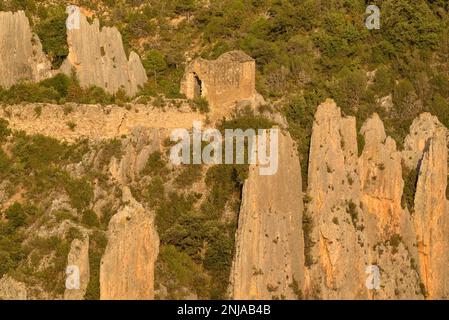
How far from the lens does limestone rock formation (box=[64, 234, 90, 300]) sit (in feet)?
156

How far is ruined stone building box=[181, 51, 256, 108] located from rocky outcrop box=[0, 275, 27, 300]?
11.8 metres

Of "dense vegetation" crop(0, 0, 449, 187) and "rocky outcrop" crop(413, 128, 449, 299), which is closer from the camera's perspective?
"rocky outcrop" crop(413, 128, 449, 299)

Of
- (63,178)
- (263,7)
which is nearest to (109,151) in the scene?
(63,178)

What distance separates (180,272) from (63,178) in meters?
6.62

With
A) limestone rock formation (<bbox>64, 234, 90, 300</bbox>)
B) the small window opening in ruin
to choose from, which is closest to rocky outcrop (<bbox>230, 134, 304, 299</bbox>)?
limestone rock formation (<bbox>64, 234, 90, 300</bbox>)

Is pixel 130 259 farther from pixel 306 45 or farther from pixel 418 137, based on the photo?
pixel 306 45

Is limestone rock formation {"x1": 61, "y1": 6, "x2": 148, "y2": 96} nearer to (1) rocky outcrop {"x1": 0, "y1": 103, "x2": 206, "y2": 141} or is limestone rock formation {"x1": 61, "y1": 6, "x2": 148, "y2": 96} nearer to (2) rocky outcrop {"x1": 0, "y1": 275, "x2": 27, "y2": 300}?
(1) rocky outcrop {"x1": 0, "y1": 103, "x2": 206, "y2": 141}

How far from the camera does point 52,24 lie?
62.5 metres

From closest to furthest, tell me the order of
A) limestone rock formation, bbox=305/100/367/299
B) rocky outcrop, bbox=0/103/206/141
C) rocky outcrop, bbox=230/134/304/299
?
rocky outcrop, bbox=230/134/304/299 → limestone rock formation, bbox=305/100/367/299 → rocky outcrop, bbox=0/103/206/141

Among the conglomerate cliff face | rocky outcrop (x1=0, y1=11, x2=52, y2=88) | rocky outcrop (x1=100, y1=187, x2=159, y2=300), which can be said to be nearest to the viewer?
rocky outcrop (x1=100, y1=187, x2=159, y2=300)

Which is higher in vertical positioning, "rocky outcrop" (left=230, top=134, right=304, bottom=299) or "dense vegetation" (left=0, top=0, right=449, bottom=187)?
"dense vegetation" (left=0, top=0, right=449, bottom=187)

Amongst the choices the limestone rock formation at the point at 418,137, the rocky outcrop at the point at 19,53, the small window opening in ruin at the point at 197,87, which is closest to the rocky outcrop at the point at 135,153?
the small window opening in ruin at the point at 197,87

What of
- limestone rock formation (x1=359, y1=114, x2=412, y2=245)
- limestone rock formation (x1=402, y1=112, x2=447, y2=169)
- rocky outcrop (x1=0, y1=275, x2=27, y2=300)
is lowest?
rocky outcrop (x1=0, y1=275, x2=27, y2=300)

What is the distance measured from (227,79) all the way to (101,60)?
14.8 ft
